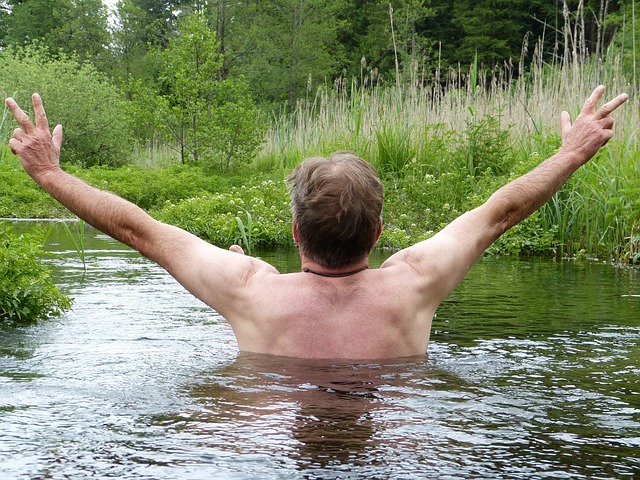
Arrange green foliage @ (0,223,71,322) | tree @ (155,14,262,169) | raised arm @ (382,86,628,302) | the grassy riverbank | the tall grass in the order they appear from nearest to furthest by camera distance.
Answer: raised arm @ (382,86,628,302) < green foliage @ (0,223,71,322) < the tall grass < the grassy riverbank < tree @ (155,14,262,169)

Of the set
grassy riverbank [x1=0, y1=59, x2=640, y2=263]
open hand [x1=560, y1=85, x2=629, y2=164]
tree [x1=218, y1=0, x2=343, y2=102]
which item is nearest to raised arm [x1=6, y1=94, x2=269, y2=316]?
open hand [x1=560, y1=85, x2=629, y2=164]

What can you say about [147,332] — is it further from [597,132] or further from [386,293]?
[597,132]

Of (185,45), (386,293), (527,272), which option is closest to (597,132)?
(386,293)

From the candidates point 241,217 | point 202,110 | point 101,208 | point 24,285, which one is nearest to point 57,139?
point 101,208

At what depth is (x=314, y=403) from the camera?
11.0ft

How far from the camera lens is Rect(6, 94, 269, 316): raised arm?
3488 mm

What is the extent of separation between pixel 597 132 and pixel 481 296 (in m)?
3.19

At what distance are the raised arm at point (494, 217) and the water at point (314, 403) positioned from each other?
0.44m

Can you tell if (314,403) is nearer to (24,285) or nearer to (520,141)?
(24,285)

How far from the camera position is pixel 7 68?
89.4ft

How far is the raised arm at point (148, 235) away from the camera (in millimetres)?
3488

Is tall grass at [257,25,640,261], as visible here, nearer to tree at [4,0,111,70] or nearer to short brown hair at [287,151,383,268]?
short brown hair at [287,151,383,268]

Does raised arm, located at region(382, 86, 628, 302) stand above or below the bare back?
above

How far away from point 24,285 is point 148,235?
2.12 meters
